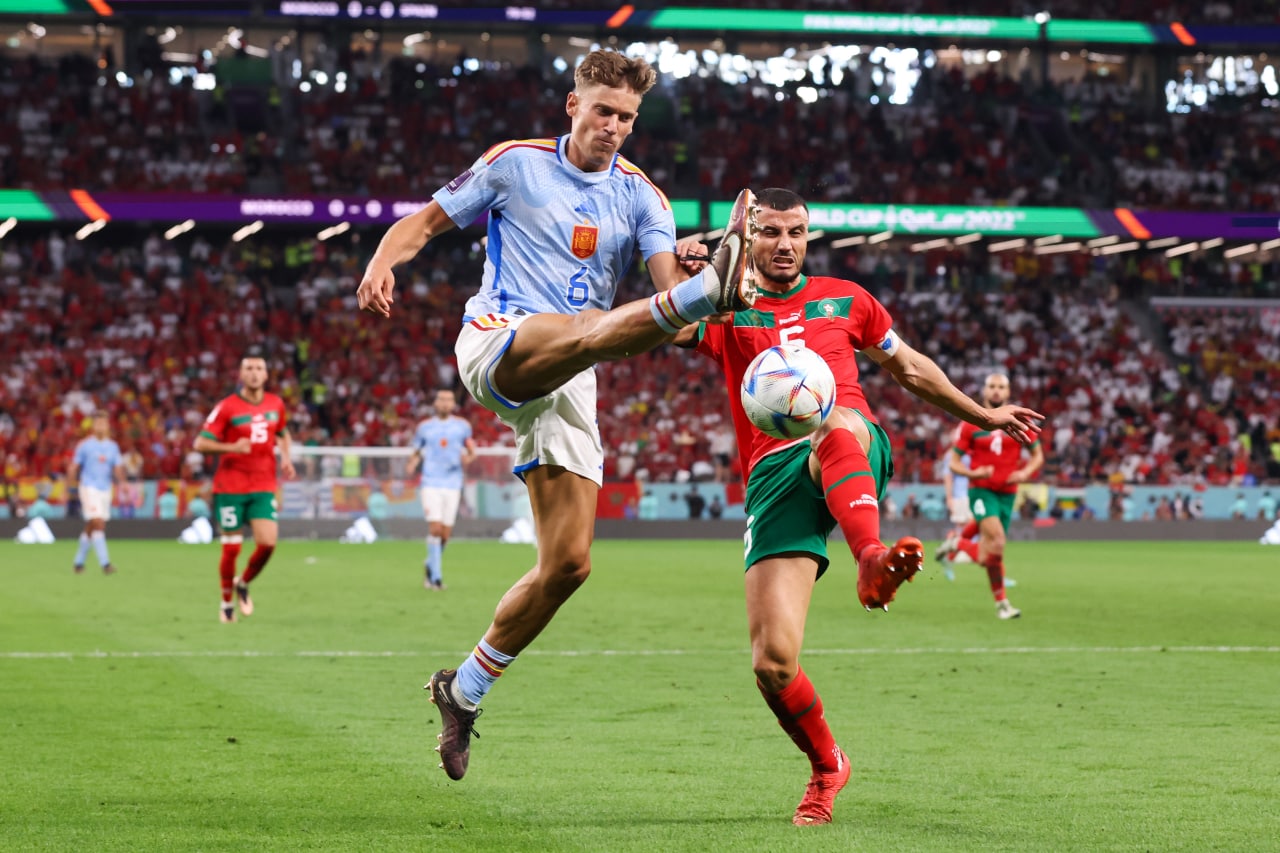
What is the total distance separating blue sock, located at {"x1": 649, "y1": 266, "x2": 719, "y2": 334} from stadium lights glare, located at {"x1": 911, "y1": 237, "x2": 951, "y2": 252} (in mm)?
41073

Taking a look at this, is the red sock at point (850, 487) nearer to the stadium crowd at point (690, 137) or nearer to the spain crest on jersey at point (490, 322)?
the spain crest on jersey at point (490, 322)

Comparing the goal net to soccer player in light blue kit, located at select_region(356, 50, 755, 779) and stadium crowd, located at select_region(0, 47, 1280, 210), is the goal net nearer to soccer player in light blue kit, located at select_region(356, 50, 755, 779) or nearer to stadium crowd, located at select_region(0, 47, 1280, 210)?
stadium crowd, located at select_region(0, 47, 1280, 210)

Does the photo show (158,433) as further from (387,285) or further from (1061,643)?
(387,285)

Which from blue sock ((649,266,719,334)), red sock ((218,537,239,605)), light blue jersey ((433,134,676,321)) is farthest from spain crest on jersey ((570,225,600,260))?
red sock ((218,537,239,605))

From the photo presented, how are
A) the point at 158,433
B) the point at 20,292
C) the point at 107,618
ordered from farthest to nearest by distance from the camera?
the point at 20,292
the point at 158,433
the point at 107,618

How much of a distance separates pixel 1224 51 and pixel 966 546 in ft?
117

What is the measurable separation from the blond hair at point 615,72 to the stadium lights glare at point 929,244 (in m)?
40.1

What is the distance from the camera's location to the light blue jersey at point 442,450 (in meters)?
21.0

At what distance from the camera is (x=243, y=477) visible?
50.7 feet

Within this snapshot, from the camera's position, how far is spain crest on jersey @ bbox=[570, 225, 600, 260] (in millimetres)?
6453

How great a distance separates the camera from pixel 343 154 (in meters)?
41.8

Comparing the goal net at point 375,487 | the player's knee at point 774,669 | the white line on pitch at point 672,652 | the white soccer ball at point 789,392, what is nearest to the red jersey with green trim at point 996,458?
the white line on pitch at point 672,652

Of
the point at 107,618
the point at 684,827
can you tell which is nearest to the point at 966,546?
the point at 107,618

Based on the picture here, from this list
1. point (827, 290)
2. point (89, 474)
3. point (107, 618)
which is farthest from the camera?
point (89, 474)
